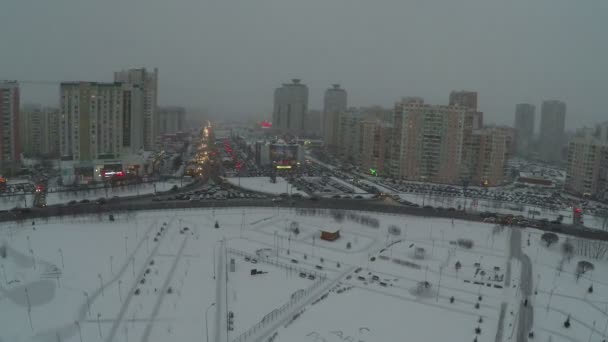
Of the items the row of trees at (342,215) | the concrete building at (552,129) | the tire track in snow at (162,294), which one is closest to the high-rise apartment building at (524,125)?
the concrete building at (552,129)

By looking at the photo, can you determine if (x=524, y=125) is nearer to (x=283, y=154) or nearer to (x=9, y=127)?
(x=283, y=154)

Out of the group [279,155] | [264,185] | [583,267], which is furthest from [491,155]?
[583,267]

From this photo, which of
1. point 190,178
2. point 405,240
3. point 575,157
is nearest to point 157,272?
point 405,240

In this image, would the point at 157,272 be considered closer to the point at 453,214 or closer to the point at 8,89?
the point at 453,214

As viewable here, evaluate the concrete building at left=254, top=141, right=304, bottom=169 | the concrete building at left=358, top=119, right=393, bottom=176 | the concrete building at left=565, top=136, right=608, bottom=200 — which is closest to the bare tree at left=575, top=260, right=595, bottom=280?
the concrete building at left=565, top=136, right=608, bottom=200

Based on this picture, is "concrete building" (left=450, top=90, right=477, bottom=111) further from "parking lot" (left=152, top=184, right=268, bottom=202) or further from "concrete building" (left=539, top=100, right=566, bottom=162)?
"parking lot" (left=152, top=184, right=268, bottom=202)
